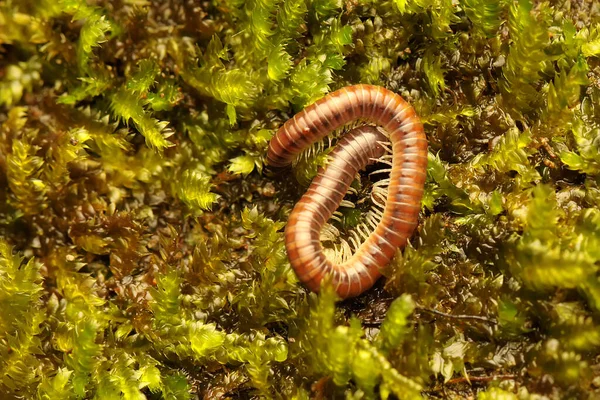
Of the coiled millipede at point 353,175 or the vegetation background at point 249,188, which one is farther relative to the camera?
the coiled millipede at point 353,175

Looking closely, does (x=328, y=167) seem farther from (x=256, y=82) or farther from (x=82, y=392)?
(x=82, y=392)

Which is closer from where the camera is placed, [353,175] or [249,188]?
[353,175]

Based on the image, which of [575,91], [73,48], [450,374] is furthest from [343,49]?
[450,374]

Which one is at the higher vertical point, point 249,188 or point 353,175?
point 353,175

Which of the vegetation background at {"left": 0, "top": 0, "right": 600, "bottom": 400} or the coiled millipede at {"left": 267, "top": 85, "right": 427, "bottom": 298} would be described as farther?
the coiled millipede at {"left": 267, "top": 85, "right": 427, "bottom": 298}
